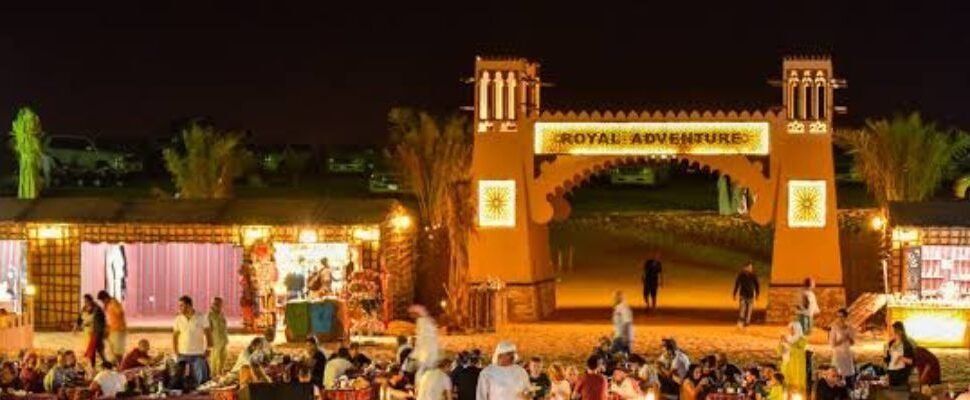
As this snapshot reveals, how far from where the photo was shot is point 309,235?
27.6m

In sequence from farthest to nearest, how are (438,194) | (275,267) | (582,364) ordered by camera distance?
(438,194) < (275,267) < (582,364)

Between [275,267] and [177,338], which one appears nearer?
[177,338]

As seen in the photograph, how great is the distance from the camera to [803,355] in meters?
18.0

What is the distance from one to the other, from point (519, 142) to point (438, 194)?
4968 mm

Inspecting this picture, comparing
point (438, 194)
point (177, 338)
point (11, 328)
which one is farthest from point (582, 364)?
point (438, 194)

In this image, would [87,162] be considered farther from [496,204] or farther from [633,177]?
[496,204]

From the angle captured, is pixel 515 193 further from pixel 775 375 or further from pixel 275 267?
pixel 775 375

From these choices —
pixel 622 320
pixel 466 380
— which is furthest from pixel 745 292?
pixel 466 380

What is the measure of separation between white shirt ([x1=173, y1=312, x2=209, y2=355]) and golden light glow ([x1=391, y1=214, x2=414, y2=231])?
8461 mm

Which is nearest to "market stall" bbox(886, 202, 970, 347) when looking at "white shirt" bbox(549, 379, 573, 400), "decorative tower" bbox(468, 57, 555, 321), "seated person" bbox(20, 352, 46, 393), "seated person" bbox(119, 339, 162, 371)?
"decorative tower" bbox(468, 57, 555, 321)

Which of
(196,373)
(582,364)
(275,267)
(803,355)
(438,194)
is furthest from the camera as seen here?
(438,194)

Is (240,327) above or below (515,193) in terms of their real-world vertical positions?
below

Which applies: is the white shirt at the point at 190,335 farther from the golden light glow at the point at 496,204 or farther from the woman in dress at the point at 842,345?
the golden light glow at the point at 496,204

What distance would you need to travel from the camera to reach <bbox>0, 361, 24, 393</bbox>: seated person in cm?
1761
